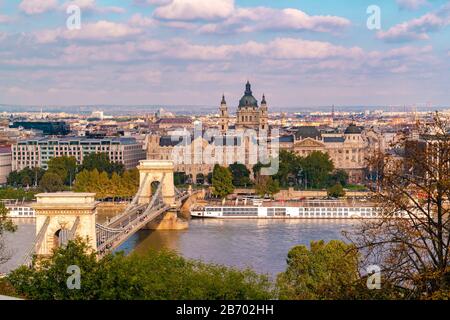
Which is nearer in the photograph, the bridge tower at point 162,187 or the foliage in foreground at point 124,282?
the foliage in foreground at point 124,282

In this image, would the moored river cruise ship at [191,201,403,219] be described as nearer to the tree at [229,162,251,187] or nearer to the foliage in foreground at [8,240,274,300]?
the tree at [229,162,251,187]

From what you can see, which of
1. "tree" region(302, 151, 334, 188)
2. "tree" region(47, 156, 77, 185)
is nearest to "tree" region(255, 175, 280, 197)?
"tree" region(302, 151, 334, 188)

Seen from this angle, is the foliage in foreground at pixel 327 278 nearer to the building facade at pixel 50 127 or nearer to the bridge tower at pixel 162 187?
the bridge tower at pixel 162 187

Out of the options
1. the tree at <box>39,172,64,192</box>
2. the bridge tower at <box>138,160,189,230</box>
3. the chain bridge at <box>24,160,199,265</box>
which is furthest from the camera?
the tree at <box>39,172,64,192</box>

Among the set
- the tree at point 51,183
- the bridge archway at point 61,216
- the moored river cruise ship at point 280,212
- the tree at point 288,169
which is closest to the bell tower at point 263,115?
the tree at point 288,169

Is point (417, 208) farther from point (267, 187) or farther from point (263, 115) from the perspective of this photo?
point (263, 115)

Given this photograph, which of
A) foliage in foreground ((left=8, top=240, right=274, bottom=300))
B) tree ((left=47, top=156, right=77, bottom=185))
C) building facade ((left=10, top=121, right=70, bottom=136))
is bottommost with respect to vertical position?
tree ((left=47, top=156, right=77, bottom=185))

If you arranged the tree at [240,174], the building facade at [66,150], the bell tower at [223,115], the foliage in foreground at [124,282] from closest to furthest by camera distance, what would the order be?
the foliage in foreground at [124,282], the tree at [240,174], the building facade at [66,150], the bell tower at [223,115]

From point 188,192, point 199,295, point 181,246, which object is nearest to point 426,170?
point 199,295
